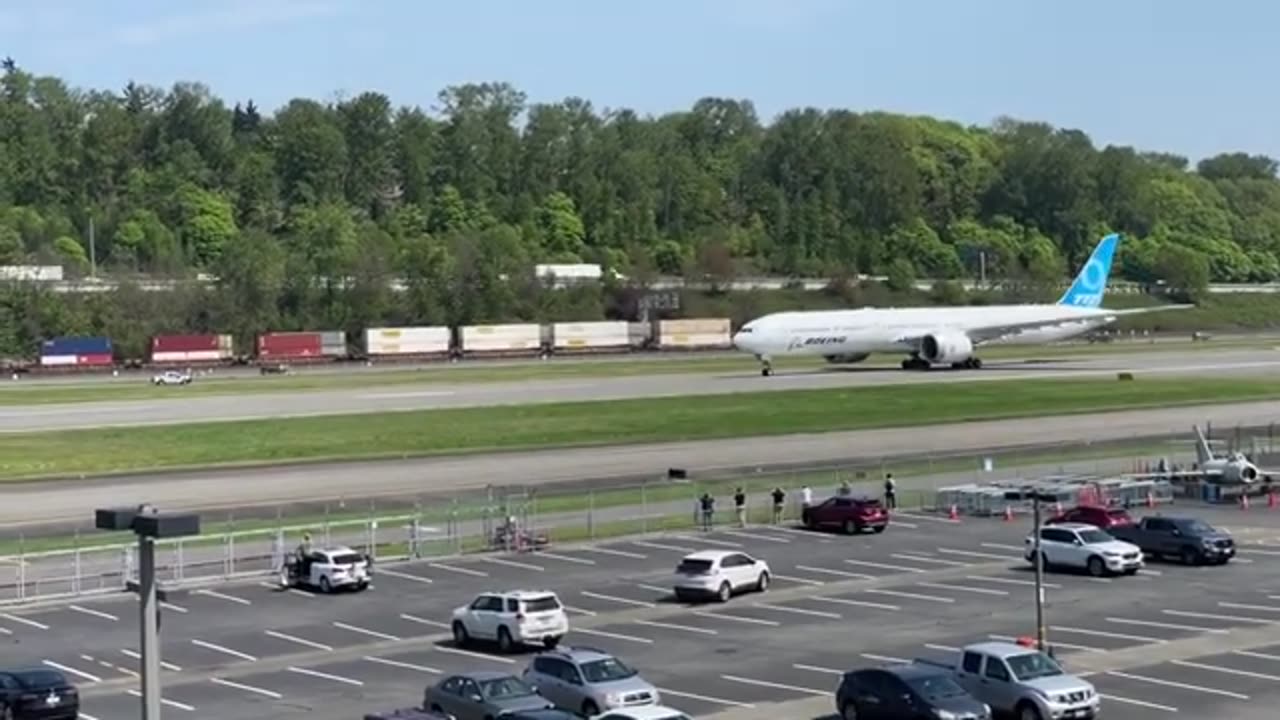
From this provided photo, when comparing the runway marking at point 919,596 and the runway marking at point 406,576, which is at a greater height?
the runway marking at point 919,596

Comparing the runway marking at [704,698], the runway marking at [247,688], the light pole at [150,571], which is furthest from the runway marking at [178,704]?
the light pole at [150,571]

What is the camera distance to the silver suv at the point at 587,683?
3412 cm

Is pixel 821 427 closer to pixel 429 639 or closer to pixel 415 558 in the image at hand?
pixel 415 558

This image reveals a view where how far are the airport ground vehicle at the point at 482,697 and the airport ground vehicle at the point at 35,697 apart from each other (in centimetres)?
689

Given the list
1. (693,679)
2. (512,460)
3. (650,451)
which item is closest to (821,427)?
(650,451)

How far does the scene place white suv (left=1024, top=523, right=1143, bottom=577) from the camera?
51406 millimetres

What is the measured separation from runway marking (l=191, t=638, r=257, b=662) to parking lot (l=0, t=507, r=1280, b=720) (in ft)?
0.15

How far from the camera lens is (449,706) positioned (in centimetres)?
3334

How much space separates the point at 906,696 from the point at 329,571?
898 inches

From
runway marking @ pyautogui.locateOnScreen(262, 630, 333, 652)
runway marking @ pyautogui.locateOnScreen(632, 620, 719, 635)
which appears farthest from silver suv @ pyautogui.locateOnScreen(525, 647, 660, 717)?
runway marking @ pyautogui.locateOnScreen(262, 630, 333, 652)

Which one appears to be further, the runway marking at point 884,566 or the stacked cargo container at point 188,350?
the stacked cargo container at point 188,350

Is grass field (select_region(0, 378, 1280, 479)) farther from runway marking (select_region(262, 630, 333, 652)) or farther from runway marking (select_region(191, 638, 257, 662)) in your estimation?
runway marking (select_region(191, 638, 257, 662))

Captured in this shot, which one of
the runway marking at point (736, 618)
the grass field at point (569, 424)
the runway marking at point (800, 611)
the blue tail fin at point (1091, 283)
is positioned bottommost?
the runway marking at point (736, 618)

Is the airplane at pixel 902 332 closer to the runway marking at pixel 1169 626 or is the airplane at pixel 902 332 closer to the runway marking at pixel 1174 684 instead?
the runway marking at pixel 1169 626
